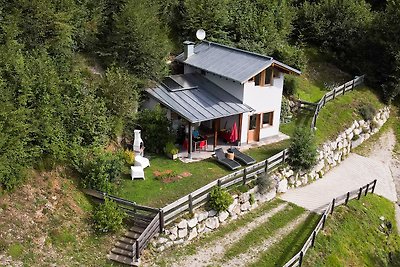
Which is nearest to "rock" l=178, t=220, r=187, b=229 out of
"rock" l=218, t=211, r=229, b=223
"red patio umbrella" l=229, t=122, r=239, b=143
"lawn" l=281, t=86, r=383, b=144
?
"rock" l=218, t=211, r=229, b=223

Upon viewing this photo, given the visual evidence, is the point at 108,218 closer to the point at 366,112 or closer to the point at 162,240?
the point at 162,240

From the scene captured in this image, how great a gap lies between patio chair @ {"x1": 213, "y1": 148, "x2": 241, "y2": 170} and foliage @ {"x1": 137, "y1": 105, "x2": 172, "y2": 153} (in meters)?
2.72

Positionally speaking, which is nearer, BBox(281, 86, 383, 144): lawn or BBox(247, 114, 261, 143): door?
BBox(247, 114, 261, 143): door

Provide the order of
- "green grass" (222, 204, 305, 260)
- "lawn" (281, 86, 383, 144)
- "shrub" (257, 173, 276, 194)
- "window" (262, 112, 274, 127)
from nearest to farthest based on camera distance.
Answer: "green grass" (222, 204, 305, 260) < "shrub" (257, 173, 276, 194) < "window" (262, 112, 274, 127) < "lawn" (281, 86, 383, 144)

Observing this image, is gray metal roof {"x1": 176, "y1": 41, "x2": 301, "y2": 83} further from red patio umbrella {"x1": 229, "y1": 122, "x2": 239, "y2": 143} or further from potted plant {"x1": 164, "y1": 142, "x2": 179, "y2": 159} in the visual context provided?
potted plant {"x1": 164, "y1": 142, "x2": 179, "y2": 159}

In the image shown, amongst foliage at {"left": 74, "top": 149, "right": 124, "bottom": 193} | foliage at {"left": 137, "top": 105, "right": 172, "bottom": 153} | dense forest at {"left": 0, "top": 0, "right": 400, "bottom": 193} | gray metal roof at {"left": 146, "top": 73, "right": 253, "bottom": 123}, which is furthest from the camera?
foliage at {"left": 137, "top": 105, "right": 172, "bottom": 153}

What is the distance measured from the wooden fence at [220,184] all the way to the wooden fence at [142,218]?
35 centimetres

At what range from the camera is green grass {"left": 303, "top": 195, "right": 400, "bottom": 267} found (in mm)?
20391

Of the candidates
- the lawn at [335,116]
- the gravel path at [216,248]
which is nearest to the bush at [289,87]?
the lawn at [335,116]

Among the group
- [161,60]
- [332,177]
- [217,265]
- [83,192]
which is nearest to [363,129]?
[332,177]

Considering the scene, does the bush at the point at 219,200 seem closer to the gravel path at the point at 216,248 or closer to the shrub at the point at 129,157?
the gravel path at the point at 216,248

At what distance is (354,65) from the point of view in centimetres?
3903

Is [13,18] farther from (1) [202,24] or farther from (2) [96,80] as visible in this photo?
(1) [202,24]

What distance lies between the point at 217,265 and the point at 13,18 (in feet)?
48.1
